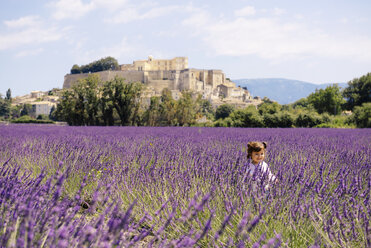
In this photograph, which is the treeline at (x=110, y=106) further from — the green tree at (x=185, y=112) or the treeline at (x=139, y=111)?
the green tree at (x=185, y=112)

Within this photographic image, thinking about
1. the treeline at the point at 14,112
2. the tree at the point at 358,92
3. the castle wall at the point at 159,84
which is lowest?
the treeline at the point at 14,112

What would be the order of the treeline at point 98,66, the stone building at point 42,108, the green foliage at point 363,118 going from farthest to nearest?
1. the treeline at point 98,66
2. the stone building at point 42,108
3. the green foliage at point 363,118

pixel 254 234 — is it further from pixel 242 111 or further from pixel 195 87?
pixel 195 87

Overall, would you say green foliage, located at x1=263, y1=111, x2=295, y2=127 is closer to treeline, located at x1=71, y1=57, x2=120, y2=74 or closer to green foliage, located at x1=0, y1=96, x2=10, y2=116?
green foliage, located at x1=0, y1=96, x2=10, y2=116

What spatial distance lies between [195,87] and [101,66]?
25.5 m

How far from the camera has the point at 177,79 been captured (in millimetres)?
89500

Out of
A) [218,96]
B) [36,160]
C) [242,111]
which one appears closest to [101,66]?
[218,96]

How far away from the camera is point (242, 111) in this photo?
2523 cm

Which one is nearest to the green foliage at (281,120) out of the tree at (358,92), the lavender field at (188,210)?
the lavender field at (188,210)

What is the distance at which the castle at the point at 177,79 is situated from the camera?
84625 mm

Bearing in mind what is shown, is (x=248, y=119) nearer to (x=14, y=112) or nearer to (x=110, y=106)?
(x=110, y=106)

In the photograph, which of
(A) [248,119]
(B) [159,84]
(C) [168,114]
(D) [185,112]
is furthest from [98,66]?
(A) [248,119]

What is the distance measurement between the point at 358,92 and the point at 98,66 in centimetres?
6683

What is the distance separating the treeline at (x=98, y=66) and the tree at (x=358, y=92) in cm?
6478
